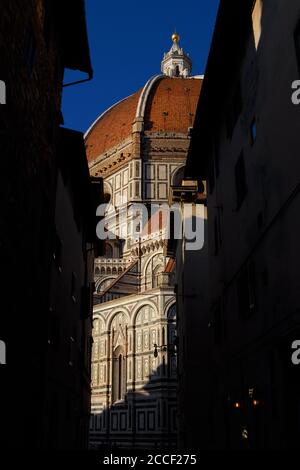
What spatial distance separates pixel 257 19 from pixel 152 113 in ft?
203

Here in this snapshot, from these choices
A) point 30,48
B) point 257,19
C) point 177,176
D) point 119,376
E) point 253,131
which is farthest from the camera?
point 177,176

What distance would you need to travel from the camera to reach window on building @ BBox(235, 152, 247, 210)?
486 inches

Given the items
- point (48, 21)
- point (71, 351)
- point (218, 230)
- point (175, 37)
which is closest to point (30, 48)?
point (48, 21)

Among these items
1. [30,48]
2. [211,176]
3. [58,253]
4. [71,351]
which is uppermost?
[211,176]

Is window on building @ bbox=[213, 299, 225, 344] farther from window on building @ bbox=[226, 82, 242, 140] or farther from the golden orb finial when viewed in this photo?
the golden orb finial

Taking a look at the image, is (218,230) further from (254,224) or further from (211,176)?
(254,224)

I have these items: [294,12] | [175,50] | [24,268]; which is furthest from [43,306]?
[175,50]

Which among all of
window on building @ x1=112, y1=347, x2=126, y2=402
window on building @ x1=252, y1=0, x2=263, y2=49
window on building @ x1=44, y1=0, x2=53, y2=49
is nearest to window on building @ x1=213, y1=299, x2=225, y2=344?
window on building @ x1=252, y1=0, x2=263, y2=49

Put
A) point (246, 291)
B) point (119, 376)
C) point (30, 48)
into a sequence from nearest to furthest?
point (30, 48), point (246, 291), point (119, 376)

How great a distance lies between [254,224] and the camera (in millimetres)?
11250

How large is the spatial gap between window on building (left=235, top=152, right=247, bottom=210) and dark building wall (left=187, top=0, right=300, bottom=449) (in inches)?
1.0

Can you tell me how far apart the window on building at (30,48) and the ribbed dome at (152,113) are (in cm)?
5882

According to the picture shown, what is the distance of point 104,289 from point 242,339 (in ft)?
139

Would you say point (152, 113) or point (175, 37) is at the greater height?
point (175, 37)
